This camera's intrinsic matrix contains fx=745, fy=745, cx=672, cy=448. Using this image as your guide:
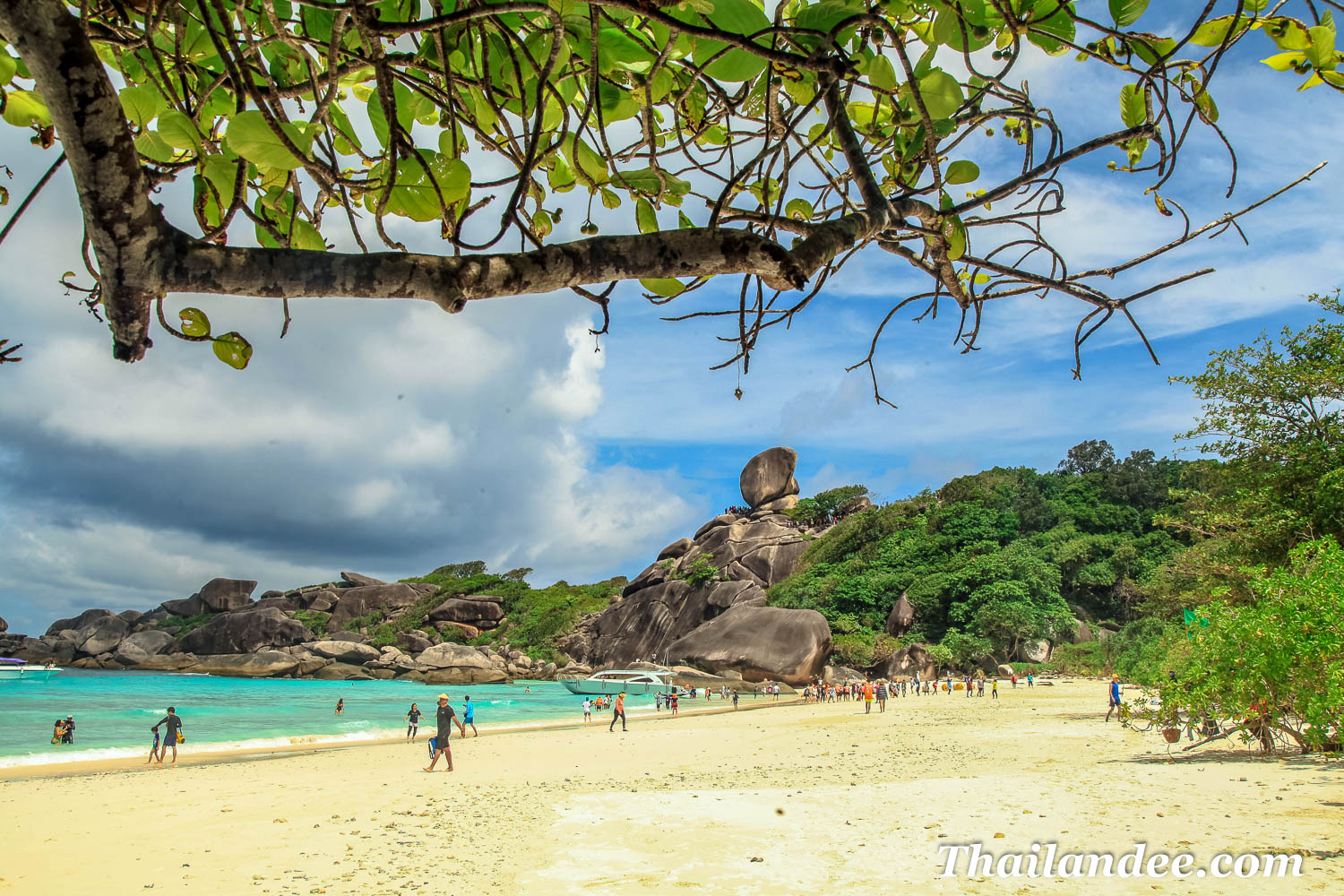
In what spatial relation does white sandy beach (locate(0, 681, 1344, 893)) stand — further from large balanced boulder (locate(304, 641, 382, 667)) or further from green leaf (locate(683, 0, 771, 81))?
large balanced boulder (locate(304, 641, 382, 667))

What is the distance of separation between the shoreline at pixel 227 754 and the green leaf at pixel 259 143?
13.8m

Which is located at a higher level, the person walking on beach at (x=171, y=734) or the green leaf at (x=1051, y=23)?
the green leaf at (x=1051, y=23)

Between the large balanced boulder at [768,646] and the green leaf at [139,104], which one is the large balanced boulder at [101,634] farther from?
the green leaf at [139,104]

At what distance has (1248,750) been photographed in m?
7.77

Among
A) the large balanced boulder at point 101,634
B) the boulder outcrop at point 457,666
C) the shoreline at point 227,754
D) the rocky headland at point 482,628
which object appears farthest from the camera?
the large balanced boulder at point 101,634

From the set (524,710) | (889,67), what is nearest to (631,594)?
(524,710)

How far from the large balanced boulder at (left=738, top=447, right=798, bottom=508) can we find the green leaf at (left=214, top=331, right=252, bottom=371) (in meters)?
48.5

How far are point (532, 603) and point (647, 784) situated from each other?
47892 millimetres

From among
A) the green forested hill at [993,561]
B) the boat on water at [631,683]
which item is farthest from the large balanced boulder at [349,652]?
the green forested hill at [993,561]

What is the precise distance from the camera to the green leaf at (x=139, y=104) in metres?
1.17

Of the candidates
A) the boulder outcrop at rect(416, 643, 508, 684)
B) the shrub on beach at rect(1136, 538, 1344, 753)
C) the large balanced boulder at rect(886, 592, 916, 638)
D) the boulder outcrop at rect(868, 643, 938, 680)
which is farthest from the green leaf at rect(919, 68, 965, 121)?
the boulder outcrop at rect(416, 643, 508, 684)

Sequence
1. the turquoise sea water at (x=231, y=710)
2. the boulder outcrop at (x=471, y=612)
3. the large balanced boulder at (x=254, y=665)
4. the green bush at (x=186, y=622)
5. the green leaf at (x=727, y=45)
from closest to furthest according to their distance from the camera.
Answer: the green leaf at (x=727, y=45), the turquoise sea water at (x=231, y=710), the large balanced boulder at (x=254, y=665), the boulder outcrop at (x=471, y=612), the green bush at (x=186, y=622)

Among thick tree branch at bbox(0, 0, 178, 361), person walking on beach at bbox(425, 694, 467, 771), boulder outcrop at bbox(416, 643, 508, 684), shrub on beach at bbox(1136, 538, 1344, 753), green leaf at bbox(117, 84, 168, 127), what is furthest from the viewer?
boulder outcrop at bbox(416, 643, 508, 684)

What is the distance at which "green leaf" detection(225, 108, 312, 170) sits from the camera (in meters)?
0.93
